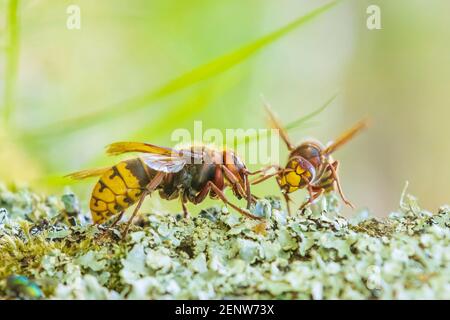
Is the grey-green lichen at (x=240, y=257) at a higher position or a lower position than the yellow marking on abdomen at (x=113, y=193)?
lower

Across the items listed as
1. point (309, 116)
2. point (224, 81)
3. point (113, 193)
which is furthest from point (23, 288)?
point (224, 81)

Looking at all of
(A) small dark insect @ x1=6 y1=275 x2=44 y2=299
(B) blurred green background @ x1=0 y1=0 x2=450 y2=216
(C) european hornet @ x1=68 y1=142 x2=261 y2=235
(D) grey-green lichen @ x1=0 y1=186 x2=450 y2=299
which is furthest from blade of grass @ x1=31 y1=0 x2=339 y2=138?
(A) small dark insect @ x1=6 y1=275 x2=44 y2=299

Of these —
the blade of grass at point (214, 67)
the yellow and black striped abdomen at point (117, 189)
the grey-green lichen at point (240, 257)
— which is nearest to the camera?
the grey-green lichen at point (240, 257)

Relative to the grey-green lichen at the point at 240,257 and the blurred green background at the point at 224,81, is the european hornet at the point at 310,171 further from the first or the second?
the blurred green background at the point at 224,81

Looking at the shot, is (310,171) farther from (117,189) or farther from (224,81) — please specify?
(224,81)

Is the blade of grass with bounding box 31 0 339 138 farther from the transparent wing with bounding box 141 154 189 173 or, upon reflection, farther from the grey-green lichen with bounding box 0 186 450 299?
the grey-green lichen with bounding box 0 186 450 299

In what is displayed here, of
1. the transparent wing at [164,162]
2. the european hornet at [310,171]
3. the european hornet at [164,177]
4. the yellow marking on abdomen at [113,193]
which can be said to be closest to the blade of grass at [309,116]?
the european hornet at [310,171]
